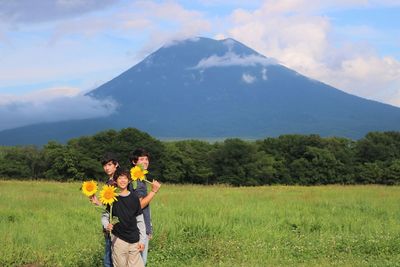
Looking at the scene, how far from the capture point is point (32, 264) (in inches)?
270

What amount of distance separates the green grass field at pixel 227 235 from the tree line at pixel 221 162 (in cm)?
3346

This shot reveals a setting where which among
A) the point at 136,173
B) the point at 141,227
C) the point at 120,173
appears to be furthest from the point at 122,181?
the point at 141,227

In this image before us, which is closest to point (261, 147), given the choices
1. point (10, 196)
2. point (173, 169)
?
point (173, 169)

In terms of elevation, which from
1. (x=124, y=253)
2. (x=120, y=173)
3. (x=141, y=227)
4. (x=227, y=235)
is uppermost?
(x=120, y=173)

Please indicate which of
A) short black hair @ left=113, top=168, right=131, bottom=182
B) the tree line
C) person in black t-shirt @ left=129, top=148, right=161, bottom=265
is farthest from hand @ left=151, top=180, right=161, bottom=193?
the tree line

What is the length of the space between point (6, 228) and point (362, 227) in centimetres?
679

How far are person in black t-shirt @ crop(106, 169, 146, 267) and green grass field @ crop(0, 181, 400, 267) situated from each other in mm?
1658

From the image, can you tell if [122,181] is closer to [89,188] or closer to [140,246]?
[89,188]

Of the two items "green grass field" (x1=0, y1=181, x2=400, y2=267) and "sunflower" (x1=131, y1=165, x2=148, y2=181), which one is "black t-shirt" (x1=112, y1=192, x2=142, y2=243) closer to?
"sunflower" (x1=131, y1=165, x2=148, y2=181)

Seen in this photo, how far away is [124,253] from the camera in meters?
5.48

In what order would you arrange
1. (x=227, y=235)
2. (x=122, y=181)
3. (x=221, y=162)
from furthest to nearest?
(x=221, y=162) → (x=227, y=235) → (x=122, y=181)

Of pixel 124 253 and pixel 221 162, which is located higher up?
pixel 124 253

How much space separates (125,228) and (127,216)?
138mm

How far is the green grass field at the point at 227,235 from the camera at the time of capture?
7.22 meters
